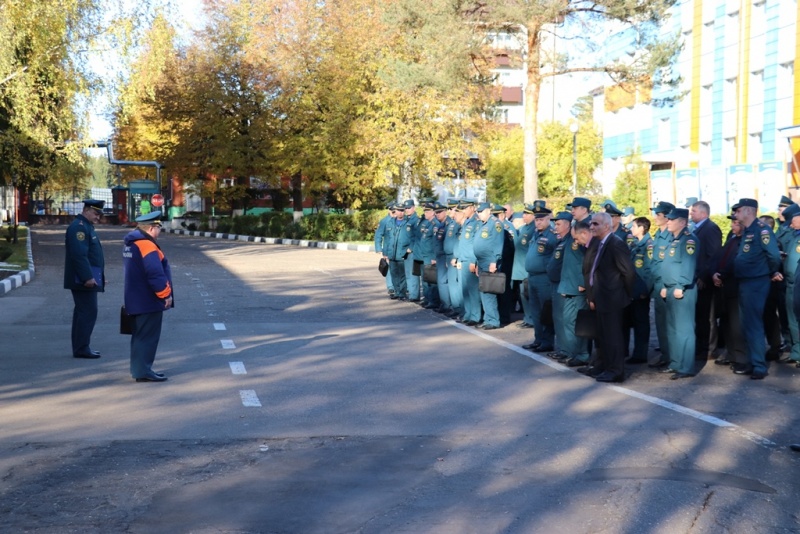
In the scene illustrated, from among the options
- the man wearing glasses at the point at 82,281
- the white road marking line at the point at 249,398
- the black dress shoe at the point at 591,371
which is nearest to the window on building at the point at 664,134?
the black dress shoe at the point at 591,371

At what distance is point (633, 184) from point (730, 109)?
532 cm

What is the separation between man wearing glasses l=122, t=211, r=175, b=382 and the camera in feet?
34.6

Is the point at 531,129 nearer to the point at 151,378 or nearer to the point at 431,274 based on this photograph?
the point at 431,274

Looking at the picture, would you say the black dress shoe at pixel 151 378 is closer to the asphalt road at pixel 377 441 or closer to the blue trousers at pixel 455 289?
the asphalt road at pixel 377 441

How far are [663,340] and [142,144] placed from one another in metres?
65.2

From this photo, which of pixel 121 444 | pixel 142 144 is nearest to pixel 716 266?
pixel 121 444

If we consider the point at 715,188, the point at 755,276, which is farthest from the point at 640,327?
the point at 715,188

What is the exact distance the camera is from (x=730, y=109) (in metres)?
47.1

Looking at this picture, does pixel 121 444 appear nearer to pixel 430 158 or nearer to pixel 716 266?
pixel 716 266

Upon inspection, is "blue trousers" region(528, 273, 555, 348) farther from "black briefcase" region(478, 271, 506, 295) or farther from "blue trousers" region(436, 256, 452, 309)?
Result: "blue trousers" region(436, 256, 452, 309)

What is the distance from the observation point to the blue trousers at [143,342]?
10555 mm

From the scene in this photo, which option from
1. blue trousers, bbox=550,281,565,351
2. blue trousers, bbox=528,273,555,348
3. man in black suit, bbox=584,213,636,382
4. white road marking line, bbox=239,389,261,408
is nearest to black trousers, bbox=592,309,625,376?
man in black suit, bbox=584,213,636,382

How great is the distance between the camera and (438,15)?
3428 cm

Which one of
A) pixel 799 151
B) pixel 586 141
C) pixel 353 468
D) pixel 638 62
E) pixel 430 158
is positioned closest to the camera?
pixel 353 468
